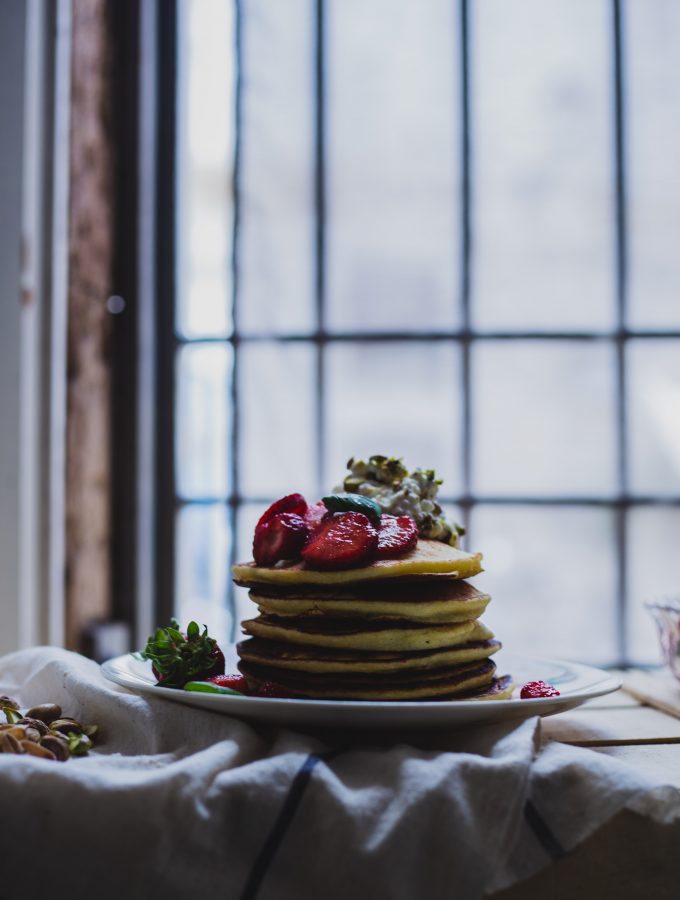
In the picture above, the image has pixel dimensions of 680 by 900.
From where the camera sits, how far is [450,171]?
2.28m

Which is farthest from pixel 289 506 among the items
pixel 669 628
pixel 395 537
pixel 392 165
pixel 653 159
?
pixel 653 159

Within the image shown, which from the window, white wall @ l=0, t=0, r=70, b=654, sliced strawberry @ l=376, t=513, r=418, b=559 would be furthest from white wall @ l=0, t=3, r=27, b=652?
sliced strawberry @ l=376, t=513, r=418, b=559

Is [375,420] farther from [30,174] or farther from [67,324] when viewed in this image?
[30,174]

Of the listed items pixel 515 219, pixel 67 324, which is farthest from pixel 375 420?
pixel 67 324

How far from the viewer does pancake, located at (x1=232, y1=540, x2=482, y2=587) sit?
0.89 m

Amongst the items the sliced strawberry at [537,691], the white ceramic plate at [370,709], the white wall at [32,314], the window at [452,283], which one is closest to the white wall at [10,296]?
the white wall at [32,314]

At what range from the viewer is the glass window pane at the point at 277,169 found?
2.30 m

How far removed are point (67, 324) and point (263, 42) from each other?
0.95m

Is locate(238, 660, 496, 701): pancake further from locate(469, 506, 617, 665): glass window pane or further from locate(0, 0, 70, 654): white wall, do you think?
locate(469, 506, 617, 665): glass window pane

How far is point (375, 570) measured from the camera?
0.89m

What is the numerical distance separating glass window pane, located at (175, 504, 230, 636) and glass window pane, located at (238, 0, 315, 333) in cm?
50

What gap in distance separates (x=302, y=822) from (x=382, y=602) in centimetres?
25

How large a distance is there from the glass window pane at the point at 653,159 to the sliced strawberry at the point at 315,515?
4.81ft

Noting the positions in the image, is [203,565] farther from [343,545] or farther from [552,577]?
[343,545]
